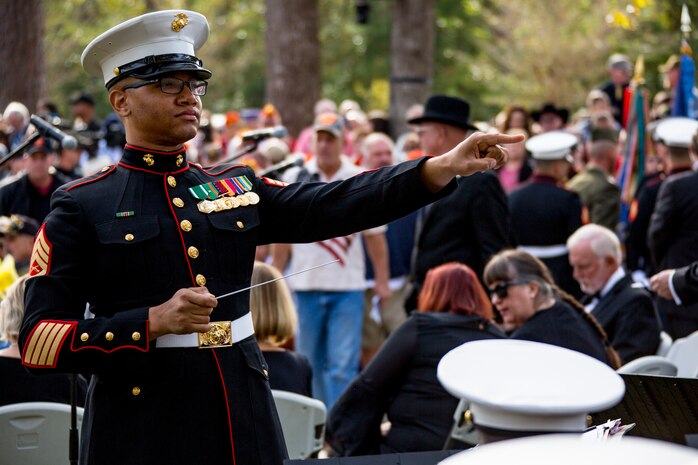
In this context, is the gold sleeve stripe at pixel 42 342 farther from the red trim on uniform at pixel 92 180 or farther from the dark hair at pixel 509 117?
the dark hair at pixel 509 117

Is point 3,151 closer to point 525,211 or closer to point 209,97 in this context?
point 525,211

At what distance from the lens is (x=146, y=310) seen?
3379 mm

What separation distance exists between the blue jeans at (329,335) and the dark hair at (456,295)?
8.96ft

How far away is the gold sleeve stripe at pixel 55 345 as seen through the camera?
335 centimetres

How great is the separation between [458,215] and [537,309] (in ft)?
5.09

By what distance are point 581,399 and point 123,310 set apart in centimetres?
166

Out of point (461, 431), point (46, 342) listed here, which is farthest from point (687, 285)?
point (46, 342)

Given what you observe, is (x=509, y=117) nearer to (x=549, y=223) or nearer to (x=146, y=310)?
(x=549, y=223)

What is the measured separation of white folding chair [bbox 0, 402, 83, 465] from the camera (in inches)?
186

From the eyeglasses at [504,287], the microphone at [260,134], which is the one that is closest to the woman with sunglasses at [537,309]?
the eyeglasses at [504,287]

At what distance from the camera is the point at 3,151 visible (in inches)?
469

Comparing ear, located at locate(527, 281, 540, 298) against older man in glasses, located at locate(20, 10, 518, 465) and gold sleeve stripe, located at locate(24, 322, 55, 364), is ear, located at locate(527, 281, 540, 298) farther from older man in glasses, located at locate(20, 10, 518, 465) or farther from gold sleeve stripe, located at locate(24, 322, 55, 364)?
gold sleeve stripe, located at locate(24, 322, 55, 364)

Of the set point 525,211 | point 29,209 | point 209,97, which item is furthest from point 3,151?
point 209,97

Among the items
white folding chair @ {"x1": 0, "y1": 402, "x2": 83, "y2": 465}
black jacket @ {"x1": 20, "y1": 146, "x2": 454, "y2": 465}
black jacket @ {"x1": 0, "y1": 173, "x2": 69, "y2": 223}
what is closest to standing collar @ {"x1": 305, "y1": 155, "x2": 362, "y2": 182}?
black jacket @ {"x1": 0, "y1": 173, "x2": 69, "y2": 223}
